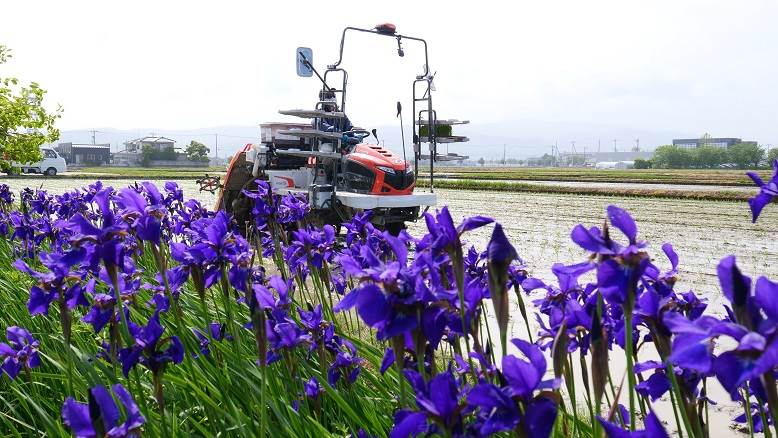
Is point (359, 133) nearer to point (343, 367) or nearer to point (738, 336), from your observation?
point (343, 367)

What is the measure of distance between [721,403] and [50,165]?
137ft

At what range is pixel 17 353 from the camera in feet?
7.39

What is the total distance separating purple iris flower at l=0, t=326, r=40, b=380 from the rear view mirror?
21.5 feet

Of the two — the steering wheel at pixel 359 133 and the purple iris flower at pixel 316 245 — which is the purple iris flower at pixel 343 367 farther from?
the steering wheel at pixel 359 133

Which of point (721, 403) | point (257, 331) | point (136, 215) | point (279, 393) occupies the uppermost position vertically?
point (136, 215)

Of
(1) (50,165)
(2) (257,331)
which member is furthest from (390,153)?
(1) (50,165)

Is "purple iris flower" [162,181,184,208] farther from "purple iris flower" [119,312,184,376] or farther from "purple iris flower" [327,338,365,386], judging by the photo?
"purple iris flower" [119,312,184,376]

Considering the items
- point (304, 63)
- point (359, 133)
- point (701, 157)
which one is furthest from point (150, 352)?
point (701, 157)

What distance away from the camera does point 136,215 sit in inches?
76.5

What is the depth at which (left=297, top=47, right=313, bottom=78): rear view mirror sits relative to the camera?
335 inches

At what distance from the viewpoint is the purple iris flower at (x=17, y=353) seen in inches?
86.7

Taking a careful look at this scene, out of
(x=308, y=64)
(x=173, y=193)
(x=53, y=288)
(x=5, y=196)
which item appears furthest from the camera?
(x=308, y=64)

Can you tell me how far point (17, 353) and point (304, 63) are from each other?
22.0 ft

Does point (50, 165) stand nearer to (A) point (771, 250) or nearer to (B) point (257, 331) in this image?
(A) point (771, 250)
